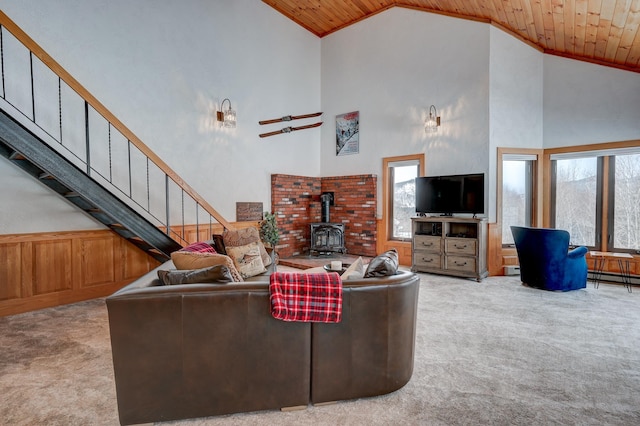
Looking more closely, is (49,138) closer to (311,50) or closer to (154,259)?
(154,259)

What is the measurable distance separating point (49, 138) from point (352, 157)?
16.4ft

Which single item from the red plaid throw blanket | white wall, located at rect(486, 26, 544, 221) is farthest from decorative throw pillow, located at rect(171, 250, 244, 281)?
white wall, located at rect(486, 26, 544, 221)

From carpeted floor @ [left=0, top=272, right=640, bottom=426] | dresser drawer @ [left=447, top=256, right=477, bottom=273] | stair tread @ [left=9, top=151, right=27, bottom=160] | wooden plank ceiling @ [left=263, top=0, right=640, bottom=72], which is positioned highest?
wooden plank ceiling @ [left=263, top=0, right=640, bottom=72]

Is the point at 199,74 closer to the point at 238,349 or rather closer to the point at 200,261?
the point at 200,261

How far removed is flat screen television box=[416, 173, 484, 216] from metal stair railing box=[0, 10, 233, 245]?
3.31 metres

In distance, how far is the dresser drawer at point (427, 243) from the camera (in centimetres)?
574

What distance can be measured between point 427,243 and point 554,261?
1774 mm

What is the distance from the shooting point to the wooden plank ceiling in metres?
4.12

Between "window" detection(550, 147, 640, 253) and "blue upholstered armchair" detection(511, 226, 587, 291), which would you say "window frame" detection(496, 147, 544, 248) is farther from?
"blue upholstered armchair" detection(511, 226, 587, 291)

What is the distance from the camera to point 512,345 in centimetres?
304

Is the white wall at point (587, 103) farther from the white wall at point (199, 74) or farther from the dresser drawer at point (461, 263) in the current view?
the white wall at point (199, 74)

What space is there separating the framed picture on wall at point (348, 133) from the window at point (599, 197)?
348 centimetres

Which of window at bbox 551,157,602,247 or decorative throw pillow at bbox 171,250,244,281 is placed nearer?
decorative throw pillow at bbox 171,250,244,281

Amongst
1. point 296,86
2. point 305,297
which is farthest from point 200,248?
point 296,86
